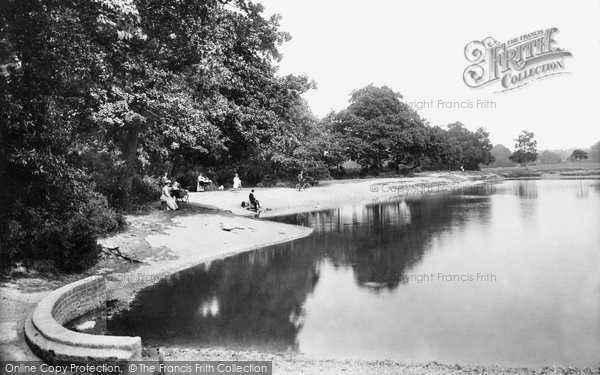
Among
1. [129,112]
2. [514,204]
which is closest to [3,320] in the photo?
[129,112]

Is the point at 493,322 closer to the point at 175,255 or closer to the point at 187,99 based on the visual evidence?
the point at 175,255

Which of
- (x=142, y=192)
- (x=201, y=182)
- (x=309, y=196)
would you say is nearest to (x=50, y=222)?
(x=142, y=192)

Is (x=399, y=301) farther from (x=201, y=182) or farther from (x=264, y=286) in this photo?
(x=201, y=182)

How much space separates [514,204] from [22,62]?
106 ft

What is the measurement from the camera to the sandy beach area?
293 inches

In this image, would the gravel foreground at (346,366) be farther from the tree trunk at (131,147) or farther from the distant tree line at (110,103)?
the tree trunk at (131,147)

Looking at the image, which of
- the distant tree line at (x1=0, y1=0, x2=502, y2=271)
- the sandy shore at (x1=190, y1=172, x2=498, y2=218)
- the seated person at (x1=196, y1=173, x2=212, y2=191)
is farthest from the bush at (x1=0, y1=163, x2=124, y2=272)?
the seated person at (x1=196, y1=173, x2=212, y2=191)

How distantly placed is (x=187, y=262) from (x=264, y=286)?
3835 mm

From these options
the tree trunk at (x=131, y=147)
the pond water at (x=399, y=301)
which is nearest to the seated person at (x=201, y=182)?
the tree trunk at (x=131, y=147)

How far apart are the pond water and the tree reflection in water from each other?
0.04 meters

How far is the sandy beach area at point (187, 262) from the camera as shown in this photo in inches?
293

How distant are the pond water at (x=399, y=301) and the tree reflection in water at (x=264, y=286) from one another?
1.7 inches

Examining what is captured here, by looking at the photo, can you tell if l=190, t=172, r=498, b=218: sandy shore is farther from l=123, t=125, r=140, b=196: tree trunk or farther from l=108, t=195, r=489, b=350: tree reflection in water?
l=108, t=195, r=489, b=350: tree reflection in water

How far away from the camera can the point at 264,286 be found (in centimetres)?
1289
